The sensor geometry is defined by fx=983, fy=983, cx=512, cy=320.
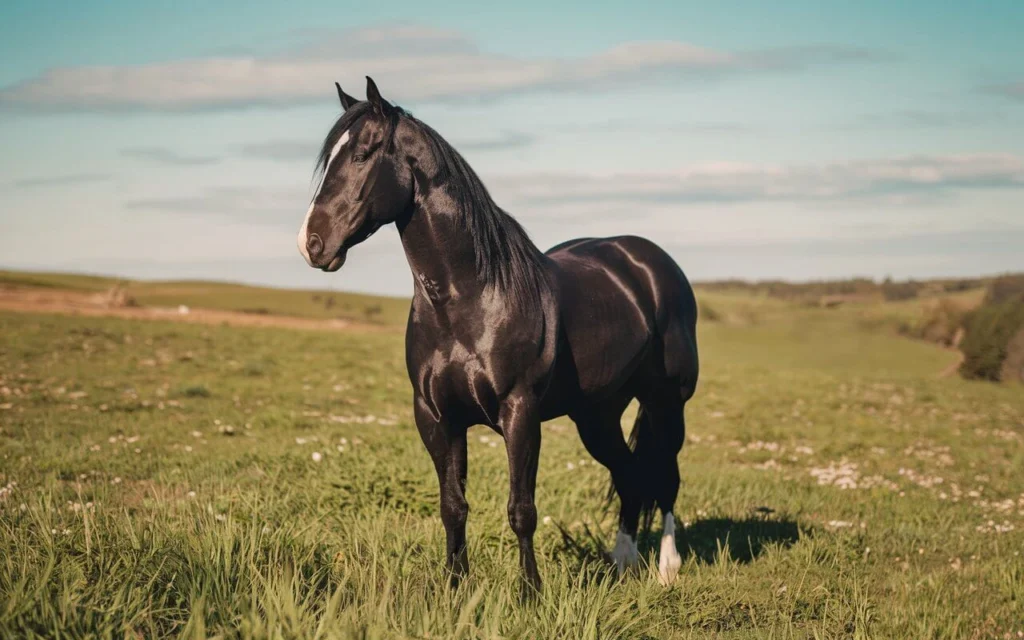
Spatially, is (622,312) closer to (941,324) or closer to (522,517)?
(522,517)

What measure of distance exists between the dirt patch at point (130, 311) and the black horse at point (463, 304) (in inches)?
1044

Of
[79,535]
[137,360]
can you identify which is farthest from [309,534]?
[137,360]

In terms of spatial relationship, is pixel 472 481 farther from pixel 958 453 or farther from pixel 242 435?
pixel 958 453

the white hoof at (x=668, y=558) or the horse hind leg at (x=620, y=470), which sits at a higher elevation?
the horse hind leg at (x=620, y=470)

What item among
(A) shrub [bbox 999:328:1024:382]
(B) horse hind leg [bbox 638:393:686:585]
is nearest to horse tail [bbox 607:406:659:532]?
(B) horse hind leg [bbox 638:393:686:585]

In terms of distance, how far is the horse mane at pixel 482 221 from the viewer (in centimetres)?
519

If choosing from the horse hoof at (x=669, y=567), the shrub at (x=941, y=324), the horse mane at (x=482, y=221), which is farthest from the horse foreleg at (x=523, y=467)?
the shrub at (x=941, y=324)

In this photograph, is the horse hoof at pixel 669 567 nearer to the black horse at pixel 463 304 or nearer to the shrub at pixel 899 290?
the black horse at pixel 463 304

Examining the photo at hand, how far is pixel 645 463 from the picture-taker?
744 cm

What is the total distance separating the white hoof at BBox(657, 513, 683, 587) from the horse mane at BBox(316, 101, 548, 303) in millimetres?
2186

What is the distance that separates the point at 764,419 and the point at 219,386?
968cm

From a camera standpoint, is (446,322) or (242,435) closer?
(446,322)

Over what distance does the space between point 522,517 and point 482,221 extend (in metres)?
1.69

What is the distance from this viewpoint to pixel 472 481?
8391mm
